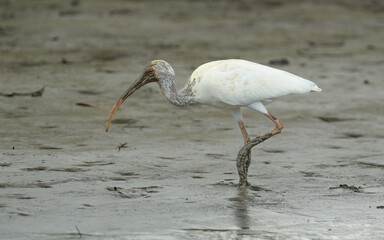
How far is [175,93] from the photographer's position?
7457 mm

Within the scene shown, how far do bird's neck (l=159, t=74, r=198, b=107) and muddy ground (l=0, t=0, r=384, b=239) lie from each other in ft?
2.06

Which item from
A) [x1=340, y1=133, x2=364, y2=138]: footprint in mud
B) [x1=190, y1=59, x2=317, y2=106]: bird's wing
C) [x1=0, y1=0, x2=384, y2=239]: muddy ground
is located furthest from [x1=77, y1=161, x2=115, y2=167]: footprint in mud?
[x1=340, y1=133, x2=364, y2=138]: footprint in mud

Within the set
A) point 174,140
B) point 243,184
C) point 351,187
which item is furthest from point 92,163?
point 351,187

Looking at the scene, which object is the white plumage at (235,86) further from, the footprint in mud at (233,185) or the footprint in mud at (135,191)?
the footprint in mud at (135,191)

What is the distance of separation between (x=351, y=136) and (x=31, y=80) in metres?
4.63

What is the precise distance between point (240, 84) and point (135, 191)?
1.32 m

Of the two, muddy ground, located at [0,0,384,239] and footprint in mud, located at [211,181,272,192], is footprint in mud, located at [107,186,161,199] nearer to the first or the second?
muddy ground, located at [0,0,384,239]

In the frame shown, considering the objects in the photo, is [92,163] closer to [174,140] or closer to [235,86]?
[174,140]

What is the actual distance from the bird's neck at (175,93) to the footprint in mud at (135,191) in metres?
0.88

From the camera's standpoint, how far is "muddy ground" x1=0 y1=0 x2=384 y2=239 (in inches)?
238

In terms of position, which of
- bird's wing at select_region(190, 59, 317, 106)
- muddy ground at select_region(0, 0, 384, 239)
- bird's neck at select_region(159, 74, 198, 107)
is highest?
bird's wing at select_region(190, 59, 317, 106)

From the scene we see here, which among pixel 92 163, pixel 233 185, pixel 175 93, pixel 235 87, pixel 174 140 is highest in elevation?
pixel 235 87

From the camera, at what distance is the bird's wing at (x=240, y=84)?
7.18 meters

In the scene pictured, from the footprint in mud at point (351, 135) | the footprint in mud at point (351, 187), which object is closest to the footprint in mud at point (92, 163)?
the footprint in mud at point (351, 187)
